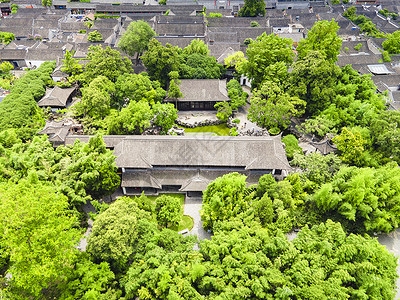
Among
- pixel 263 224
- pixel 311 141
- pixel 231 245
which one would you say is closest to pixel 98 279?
pixel 231 245

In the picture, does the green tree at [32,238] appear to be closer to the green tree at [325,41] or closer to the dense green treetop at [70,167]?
the dense green treetop at [70,167]

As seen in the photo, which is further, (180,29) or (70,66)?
(180,29)

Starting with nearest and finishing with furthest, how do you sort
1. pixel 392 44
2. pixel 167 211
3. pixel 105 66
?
pixel 167 211 < pixel 105 66 < pixel 392 44

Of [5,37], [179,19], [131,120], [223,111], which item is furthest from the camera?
[179,19]

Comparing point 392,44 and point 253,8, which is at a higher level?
point 253,8

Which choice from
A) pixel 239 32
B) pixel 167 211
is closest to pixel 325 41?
pixel 239 32

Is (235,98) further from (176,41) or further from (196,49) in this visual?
(176,41)

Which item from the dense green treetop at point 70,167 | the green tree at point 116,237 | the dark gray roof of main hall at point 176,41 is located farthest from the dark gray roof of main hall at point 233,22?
the green tree at point 116,237
